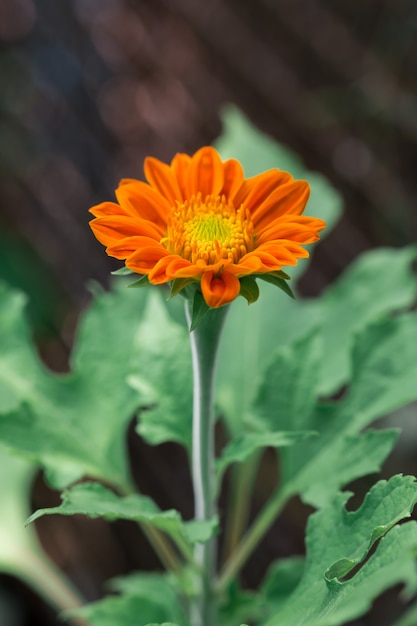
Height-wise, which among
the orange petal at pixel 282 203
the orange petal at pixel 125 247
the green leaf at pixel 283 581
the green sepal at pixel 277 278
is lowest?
the green leaf at pixel 283 581

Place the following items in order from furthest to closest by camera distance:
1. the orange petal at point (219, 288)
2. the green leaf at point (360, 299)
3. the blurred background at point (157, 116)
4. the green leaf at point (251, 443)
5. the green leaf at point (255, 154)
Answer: the blurred background at point (157, 116) < the green leaf at point (255, 154) < the green leaf at point (360, 299) < the green leaf at point (251, 443) < the orange petal at point (219, 288)

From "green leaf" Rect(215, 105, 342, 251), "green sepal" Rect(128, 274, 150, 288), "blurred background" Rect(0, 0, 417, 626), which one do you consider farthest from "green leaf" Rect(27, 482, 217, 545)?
"blurred background" Rect(0, 0, 417, 626)

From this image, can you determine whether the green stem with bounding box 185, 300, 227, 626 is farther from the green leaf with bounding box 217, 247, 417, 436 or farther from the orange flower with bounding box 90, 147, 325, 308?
the green leaf with bounding box 217, 247, 417, 436

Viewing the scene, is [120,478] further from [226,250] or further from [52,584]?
[226,250]

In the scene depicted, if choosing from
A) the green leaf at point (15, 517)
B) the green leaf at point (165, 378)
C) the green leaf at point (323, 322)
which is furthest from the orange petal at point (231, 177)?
the green leaf at point (15, 517)

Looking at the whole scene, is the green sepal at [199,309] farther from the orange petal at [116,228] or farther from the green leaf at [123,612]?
the green leaf at [123,612]

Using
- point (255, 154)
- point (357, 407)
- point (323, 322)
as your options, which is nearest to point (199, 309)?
point (357, 407)
